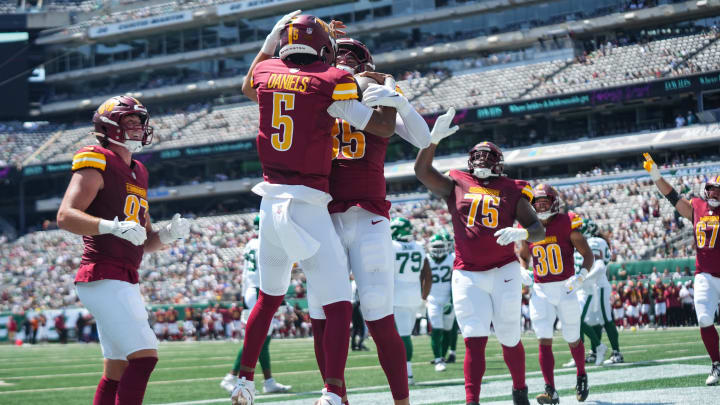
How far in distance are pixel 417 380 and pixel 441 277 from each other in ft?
12.8

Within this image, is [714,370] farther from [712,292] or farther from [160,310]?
[160,310]

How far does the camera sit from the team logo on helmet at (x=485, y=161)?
7.07m

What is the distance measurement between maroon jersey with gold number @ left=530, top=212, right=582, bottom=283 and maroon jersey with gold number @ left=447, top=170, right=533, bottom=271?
2.44 m

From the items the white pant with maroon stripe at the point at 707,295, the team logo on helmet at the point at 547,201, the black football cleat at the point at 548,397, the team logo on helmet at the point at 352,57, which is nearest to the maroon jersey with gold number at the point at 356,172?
the team logo on helmet at the point at 352,57

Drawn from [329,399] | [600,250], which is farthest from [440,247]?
[329,399]

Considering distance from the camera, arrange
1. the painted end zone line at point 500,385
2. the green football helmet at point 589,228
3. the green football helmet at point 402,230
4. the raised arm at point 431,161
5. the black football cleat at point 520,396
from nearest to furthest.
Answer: the raised arm at point 431,161 → the black football cleat at point 520,396 → the painted end zone line at point 500,385 → the green football helmet at point 402,230 → the green football helmet at point 589,228

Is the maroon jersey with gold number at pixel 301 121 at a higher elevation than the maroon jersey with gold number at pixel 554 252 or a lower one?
higher

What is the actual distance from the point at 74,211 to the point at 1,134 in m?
56.0

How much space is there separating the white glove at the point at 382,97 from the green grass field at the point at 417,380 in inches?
150

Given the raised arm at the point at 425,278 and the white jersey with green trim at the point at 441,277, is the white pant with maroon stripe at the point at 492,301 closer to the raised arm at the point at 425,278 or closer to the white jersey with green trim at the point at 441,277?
the raised arm at the point at 425,278

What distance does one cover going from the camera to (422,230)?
118 ft

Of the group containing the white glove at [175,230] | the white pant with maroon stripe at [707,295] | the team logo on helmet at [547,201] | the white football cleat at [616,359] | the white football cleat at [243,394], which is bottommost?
the white football cleat at [616,359]

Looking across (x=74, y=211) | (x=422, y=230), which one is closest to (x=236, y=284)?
(x=422, y=230)

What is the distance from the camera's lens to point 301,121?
5070mm
